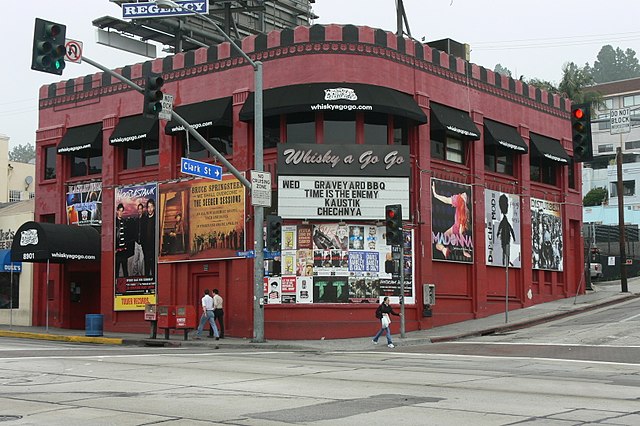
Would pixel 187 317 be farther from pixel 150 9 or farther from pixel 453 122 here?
pixel 150 9

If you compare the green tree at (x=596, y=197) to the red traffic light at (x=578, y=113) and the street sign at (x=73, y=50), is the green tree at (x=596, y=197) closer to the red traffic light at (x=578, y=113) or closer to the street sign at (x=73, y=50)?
the red traffic light at (x=578, y=113)

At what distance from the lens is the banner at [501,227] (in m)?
35.7

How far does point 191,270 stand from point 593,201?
6367cm

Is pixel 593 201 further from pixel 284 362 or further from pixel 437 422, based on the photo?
pixel 437 422

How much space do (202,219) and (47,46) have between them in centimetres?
1503

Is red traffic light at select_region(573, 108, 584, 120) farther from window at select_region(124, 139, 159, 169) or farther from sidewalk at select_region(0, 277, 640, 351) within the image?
window at select_region(124, 139, 159, 169)

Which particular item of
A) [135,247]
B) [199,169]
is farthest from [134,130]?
[199,169]

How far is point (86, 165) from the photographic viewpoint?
38344 mm

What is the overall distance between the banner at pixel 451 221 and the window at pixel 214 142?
320 inches

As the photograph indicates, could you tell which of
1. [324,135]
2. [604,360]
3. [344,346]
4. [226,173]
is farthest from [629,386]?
[226,173]

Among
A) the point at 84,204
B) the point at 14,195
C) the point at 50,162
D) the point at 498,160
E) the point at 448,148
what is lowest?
the point at 84,204

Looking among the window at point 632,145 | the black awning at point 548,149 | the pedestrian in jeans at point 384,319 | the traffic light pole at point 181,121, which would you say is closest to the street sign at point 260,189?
the traffic light pole at point 181,121

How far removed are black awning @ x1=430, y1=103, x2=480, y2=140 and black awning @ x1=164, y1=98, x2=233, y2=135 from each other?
7948mm

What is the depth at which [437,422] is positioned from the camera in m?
10.8
